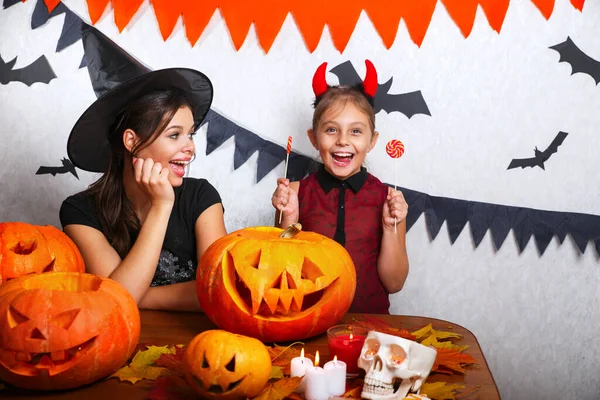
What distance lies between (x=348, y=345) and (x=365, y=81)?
109 centimetres

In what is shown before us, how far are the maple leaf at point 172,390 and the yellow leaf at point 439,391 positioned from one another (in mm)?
343

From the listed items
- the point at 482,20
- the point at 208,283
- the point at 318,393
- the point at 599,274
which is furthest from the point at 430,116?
the point at 318,393

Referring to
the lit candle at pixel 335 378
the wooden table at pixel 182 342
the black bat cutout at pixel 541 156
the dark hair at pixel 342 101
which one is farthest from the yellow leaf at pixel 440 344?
the black bat cutout at pixel 541 156

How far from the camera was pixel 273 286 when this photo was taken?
111 centimetres

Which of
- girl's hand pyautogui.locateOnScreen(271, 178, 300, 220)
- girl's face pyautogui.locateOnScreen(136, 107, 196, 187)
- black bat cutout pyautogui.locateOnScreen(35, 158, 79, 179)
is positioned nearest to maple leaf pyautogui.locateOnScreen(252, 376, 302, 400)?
girl's hand pyautogui.locateOnScreen(271, 178, 300, 220)

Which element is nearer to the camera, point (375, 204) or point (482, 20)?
point (375, 204)

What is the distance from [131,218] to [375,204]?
734mm

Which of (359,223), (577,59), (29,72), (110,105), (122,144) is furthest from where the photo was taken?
(29,72)

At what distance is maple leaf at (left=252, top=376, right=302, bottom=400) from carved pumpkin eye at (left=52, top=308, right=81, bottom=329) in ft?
0.99

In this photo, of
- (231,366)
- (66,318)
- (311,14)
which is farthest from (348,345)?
(311,14)

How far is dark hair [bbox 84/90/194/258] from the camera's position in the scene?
1.62m

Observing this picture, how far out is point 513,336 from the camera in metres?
2.11

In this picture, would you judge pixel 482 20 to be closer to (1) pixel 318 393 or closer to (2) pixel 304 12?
(2) pixel 304 12

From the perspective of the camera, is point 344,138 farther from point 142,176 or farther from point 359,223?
point 142,176
